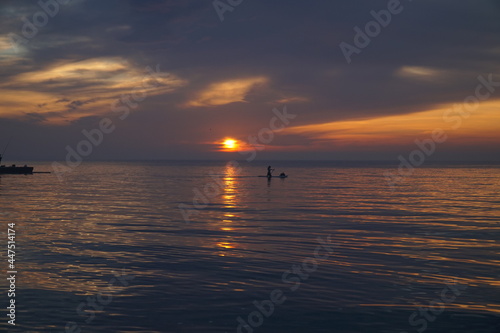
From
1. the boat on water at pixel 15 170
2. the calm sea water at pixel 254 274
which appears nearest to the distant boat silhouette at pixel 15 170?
the boat on water at pixel 15 170

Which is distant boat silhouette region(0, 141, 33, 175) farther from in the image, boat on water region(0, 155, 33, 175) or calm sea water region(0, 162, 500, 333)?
calm sea water region(0, 162, 500, 333)

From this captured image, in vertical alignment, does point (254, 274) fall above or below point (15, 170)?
below

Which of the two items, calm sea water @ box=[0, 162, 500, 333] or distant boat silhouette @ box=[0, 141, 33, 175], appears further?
distant boat silhouette @ box=[0, 141, 33, 175]

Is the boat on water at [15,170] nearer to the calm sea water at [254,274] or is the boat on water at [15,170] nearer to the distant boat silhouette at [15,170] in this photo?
the distant boat silhouette at [15,170]

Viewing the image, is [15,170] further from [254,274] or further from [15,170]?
[254,274]

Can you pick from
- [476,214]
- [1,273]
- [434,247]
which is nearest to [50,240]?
[1,273]

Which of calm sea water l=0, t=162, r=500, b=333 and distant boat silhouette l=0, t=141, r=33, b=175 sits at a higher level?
distant boat silhouette l=0, t=141, r=33, b=175

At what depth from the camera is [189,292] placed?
1444 cm

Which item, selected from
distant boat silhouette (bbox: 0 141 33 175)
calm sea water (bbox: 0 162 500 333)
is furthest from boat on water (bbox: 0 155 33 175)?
calm sea water (bbox: 0 162 500 333)

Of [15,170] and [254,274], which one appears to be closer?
[254,274]

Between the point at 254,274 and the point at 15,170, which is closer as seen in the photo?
the point at 254,274

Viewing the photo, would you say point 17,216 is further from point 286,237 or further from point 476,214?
point 476,214

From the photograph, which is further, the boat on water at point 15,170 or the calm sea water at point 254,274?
the boat on water at point 15,170

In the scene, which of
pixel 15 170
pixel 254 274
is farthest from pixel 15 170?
pixel 254 274
